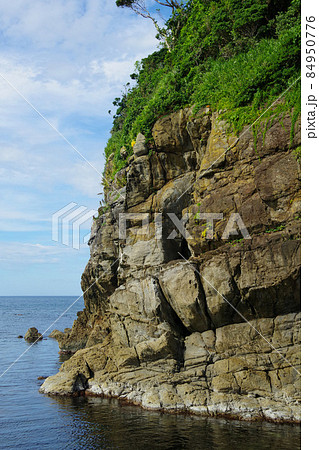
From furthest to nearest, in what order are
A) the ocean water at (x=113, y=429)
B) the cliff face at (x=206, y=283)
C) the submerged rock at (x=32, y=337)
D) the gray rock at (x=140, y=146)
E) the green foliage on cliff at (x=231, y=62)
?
1. the submerged rock at (x=32, y=337)
2. the gray rock at (x=140, y=146)
3. the green foliage on cliff at (x=231, y=62)
4. the cliff face at (x=206, y=283)
5. the ocean water at (x=113, y=429)

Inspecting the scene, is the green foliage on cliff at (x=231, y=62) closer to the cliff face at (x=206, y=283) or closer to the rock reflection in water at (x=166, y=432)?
the cliff face at (x=206, y=283)

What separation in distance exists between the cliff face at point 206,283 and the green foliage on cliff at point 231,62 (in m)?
1.29

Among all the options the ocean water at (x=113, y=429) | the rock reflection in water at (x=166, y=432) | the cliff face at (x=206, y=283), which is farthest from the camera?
the cliff face at (x=206, y=283)

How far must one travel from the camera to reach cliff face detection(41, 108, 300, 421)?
1675cm

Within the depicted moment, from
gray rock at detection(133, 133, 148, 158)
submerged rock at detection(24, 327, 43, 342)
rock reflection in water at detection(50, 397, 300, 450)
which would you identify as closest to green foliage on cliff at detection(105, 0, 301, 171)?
gray rock at detection(133, 133, 148, 158)

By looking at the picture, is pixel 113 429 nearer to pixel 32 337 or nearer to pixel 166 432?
pixel 166 432

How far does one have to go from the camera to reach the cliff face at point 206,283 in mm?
16750

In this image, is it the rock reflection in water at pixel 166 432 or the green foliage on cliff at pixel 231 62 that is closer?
the rock reflection in water at pixel 166 432

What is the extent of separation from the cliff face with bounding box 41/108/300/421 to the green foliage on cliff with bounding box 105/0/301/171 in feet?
4.24

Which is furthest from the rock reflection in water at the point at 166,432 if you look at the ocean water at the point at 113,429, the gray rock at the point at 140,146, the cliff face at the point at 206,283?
the gray rock at the point at 140,146

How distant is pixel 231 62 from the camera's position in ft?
72.5

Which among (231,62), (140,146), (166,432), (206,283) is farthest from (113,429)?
(231,62)

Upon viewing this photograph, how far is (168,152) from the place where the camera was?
909 inches

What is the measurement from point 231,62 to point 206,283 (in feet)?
45.1
